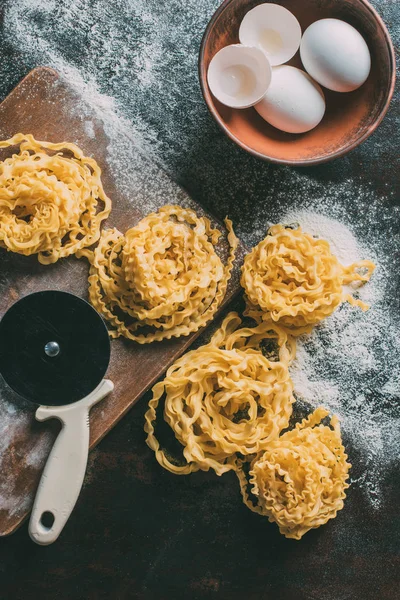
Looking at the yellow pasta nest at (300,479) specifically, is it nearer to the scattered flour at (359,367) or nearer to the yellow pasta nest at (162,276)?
the scattered flour at (359,367)

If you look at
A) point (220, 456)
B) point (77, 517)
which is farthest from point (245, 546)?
point (77, 517)

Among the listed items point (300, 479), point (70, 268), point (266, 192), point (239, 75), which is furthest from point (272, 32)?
point (300, 479)

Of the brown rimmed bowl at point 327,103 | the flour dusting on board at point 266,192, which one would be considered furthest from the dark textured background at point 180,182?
the brown rimmed bowl at point 327,103

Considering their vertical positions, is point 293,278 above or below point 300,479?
above

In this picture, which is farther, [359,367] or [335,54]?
[359,367]

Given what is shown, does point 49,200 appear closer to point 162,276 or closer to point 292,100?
point 162,276

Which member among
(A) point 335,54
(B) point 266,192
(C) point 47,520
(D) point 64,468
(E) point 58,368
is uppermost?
(A) point 335,54
